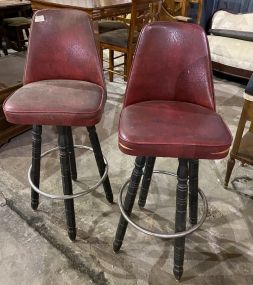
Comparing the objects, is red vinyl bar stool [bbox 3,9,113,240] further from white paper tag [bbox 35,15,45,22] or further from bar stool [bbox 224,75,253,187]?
bar stool [bbox 224,75,253,187]

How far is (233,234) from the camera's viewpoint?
5.06 ft

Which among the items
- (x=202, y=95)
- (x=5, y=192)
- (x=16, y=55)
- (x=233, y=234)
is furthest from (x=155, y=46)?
(x=16, y=55)

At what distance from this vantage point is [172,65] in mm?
1169

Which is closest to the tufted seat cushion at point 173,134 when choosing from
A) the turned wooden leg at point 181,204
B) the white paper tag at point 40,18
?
the turned wooden leg at point 181,204

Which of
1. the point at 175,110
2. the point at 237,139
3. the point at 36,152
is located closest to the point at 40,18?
the point at 36,152

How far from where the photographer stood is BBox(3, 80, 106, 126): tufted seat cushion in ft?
3.57

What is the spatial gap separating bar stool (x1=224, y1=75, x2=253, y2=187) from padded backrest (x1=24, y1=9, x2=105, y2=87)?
2.69 ft

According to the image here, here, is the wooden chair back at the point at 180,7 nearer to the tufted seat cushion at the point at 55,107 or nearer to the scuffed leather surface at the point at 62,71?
the scuffed leather surface at the point at 62,71

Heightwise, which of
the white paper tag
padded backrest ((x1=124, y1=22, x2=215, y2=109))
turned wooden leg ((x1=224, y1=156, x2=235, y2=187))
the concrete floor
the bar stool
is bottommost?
the concrete floor

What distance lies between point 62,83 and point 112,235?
2.80ft

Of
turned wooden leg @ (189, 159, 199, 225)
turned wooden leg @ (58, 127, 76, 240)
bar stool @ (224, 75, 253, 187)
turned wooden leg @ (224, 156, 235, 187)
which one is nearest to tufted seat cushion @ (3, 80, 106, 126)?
turned wooden leg @ (58, 127, 76, 240)

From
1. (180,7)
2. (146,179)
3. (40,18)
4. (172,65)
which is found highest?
(40,18)

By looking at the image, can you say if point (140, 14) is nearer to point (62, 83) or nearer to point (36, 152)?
point (62, 83)

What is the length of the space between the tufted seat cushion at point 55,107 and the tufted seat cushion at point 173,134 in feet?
0.48
